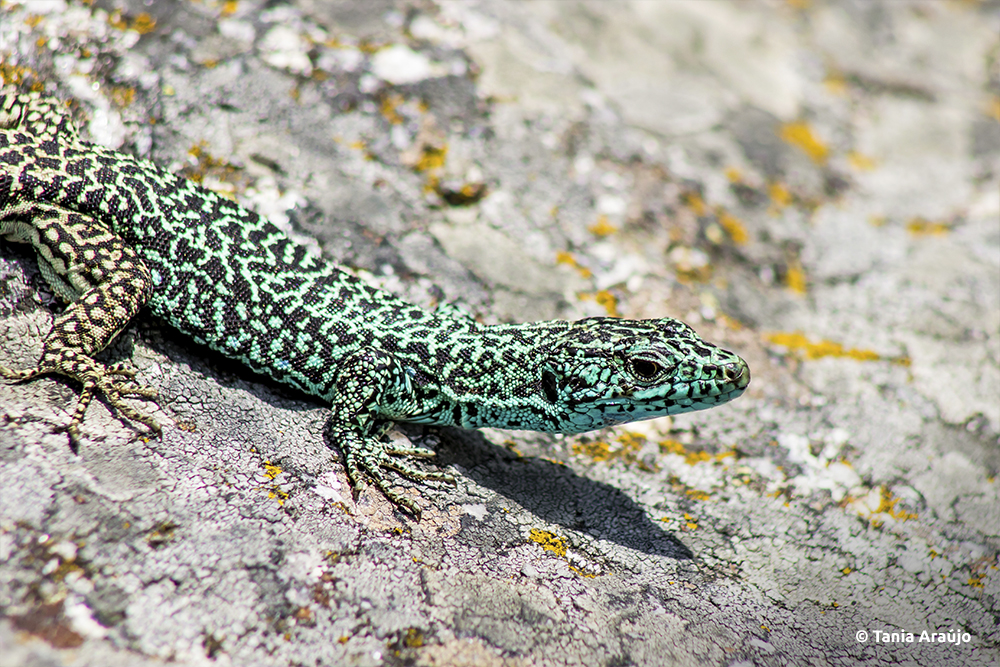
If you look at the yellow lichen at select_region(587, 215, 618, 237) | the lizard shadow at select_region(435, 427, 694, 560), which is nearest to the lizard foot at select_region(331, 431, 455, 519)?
the lizard shadow at select_region(435, 427, 694, 560)

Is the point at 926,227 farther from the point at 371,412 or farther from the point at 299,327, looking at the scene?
the point at 299,327

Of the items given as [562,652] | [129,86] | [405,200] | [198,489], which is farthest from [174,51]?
[562,652]

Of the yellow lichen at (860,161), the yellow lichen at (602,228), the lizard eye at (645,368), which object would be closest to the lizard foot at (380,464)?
the lizard eye at (645,368)

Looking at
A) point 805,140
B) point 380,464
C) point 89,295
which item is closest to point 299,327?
point 380,464

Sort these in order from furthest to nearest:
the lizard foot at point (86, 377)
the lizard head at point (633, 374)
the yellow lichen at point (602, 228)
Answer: the yellow lichen at point (602, 228) → the lizard head at point (633, 374) → the lizard foot at point (86, 377)

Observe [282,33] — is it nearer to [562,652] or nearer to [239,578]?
[239,578]

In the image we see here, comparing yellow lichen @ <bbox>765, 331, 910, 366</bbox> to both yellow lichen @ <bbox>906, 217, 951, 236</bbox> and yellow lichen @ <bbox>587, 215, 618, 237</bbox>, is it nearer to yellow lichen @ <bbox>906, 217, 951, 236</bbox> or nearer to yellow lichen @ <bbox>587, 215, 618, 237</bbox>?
yellow lichen @ <bbox>587, 215, 618, 237</bbox>

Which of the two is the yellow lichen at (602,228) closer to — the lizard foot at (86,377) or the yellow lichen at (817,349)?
the yellow lichen at (817,349)
